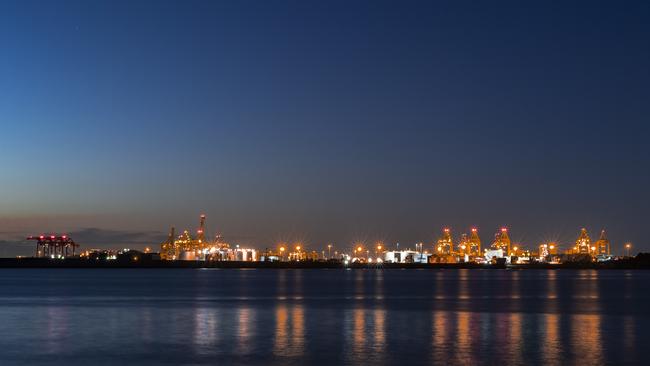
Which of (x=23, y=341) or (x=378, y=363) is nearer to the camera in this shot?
(x=378, y=363)

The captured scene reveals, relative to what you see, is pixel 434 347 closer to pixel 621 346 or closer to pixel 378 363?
pixel 378 363

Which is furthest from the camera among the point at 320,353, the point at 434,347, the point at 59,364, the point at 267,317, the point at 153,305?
the point at 153,305

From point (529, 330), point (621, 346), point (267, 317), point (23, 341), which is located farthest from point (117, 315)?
point (621, 346)

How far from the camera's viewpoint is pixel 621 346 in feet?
103

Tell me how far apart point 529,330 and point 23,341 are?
21.8 m

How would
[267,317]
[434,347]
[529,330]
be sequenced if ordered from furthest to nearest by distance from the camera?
1. [267,317]
2. [529,330]
3. [434,347]

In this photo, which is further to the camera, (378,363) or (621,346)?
(621,346)

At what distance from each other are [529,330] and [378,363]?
13303mm

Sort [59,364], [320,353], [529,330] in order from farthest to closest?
[529,330], [320,353], [59,364]

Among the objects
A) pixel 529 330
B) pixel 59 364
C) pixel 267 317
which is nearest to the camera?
pixel 59 364

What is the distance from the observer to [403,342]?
3241cm

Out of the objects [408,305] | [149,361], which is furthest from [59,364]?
[408,305]

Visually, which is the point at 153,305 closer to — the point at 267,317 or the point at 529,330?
the point at 267,317

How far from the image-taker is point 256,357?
27.9 metres
